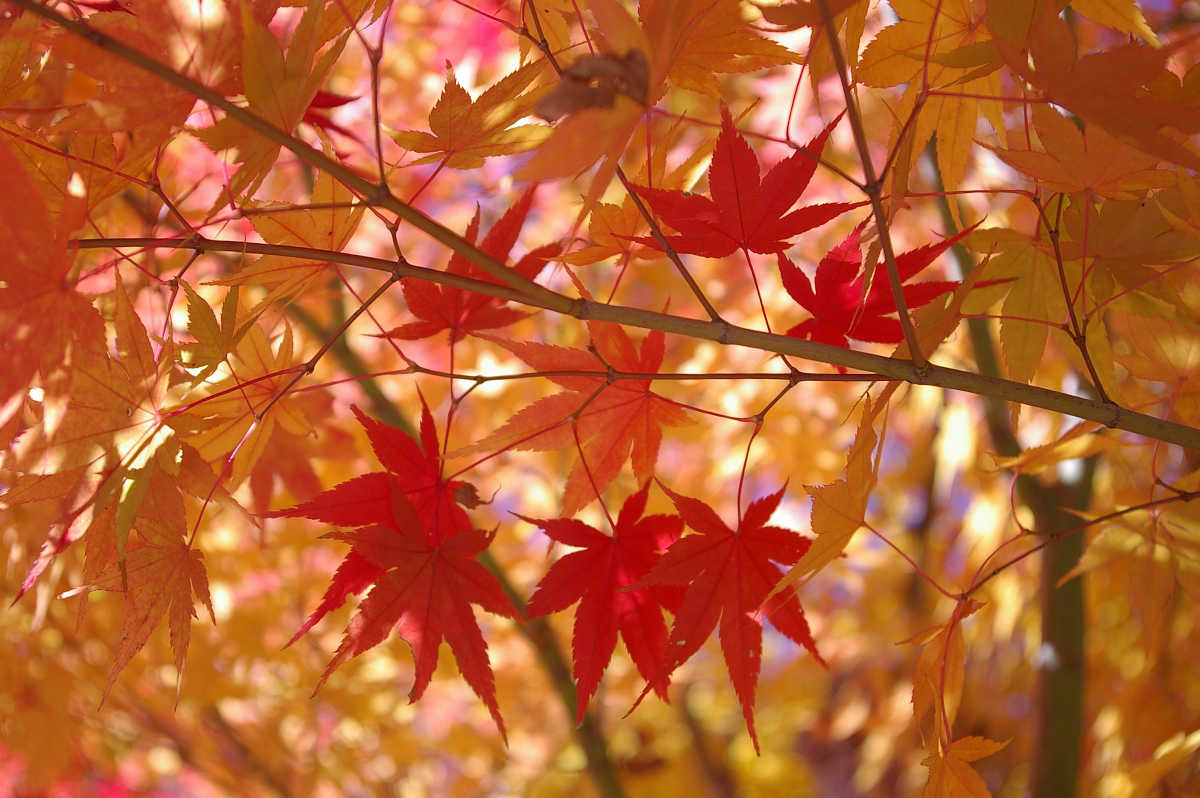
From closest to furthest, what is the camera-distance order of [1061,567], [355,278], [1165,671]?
1. [1061,567]
2. [1165,671]
3. [355,278]

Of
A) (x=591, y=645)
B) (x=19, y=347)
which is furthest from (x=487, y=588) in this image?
(x=19, y=347)

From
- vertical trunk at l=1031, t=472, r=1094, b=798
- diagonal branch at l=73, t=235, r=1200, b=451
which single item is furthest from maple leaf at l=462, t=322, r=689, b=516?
vertical trunk at l=1031, t=472, r=1094, b=798

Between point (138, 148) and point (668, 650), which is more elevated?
point (138, 148)

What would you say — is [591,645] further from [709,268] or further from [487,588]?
[709,268]

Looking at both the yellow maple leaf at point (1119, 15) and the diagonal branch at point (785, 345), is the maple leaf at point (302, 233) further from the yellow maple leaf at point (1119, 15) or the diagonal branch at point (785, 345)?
the yellow maple leaf at point (1119, 15)

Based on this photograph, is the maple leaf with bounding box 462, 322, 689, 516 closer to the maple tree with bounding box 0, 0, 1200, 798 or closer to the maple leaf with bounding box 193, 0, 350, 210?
the maple tree with bounding box 0, 0, 1200, 798

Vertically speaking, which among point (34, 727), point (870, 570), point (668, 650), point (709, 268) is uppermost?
point (709, 268)

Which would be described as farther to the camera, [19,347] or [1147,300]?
[1147,300]
